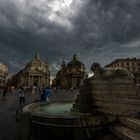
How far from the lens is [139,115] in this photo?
4613 mm

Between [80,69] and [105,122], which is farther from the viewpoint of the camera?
[80,69]

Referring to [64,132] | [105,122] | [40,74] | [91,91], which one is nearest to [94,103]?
[91,91]

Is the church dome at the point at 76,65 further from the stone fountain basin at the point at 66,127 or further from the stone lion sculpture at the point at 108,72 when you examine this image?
the stone fountain basin at the point at 66,127

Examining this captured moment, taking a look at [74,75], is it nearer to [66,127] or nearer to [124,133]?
[66,127]

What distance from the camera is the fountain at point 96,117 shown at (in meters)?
4.25

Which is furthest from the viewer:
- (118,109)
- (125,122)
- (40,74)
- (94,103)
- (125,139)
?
(40,74)

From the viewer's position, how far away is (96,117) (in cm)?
444

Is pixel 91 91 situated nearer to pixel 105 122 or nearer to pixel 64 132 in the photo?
pixel 105 122

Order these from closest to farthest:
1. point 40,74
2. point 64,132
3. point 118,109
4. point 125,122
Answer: point 64,132 → point 125,122 → point 118,109 → point 40,74

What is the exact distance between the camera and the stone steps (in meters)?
3.63

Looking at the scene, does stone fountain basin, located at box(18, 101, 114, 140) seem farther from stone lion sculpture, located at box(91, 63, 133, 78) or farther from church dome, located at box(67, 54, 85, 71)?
church dome, located at box(67, 54, 85, 71)

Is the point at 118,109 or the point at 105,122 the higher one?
the point at 118,109

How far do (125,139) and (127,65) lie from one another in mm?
77836

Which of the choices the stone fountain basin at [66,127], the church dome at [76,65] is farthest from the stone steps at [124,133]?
the church dome at [76,65]
